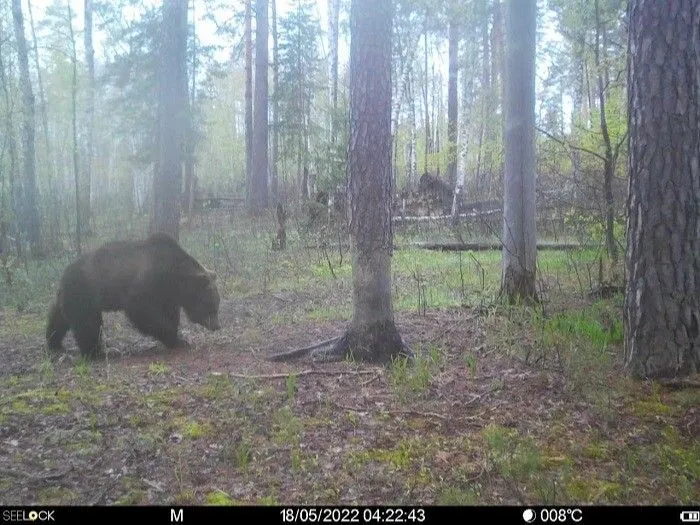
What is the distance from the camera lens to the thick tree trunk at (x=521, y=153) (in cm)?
900

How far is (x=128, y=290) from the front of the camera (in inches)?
325

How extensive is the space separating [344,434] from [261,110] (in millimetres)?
24072

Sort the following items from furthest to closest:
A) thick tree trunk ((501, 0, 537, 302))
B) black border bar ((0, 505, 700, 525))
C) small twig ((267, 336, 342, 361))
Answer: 1. thick tree trunk ((501, 0, 537, 302))
2. small twig ((267, 336, 342, 361))
3. black border bar ((0, 505, 700, 525))

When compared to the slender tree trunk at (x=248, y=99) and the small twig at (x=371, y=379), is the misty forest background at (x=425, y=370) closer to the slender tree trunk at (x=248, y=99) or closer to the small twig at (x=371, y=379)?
the small twig at (x=371, y=379)

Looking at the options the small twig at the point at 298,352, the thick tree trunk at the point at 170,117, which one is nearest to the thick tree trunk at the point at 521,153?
the small twig at the point at 298,352

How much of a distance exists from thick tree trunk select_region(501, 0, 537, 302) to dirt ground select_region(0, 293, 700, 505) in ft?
7.26

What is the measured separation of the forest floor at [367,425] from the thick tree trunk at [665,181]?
0.47 m

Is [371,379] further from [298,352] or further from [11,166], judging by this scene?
[11,166]

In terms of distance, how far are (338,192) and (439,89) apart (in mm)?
35406

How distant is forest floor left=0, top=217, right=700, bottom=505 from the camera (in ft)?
13.3

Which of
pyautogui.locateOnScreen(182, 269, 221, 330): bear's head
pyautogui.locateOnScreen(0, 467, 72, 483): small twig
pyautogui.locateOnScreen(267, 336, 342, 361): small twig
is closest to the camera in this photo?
pyautogui.locateOnScreen(0, 467, 72, 483): small twig

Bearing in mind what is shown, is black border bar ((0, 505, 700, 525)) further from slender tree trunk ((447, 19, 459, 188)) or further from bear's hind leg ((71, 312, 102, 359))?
slender tree trunk ((447, 19, 459, 188))

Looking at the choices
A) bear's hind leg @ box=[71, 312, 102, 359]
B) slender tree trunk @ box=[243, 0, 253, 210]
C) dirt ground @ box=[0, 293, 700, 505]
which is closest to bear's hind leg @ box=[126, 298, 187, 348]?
bear's hind leg @ box=[71, 312, 102, 359]

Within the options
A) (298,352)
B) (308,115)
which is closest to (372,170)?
(298,352)
